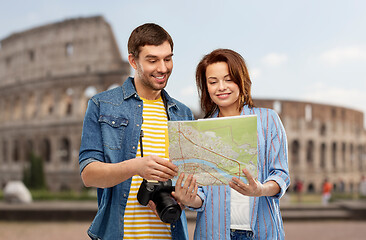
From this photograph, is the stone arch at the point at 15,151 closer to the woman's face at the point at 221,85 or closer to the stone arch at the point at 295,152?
the stone arch at the point at 295,152

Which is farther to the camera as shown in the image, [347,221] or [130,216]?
[347,221]

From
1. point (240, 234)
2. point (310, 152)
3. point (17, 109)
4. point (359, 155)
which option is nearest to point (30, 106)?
point (17, 109)

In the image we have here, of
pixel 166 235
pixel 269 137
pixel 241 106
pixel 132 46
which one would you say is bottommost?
pixel 166 235

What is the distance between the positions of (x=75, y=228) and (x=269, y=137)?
901cm

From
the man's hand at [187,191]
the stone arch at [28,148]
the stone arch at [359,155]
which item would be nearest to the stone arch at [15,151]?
the stone arch at [28,148]

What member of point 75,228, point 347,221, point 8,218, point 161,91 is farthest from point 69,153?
point 161,91

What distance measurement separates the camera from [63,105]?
26.3 meters

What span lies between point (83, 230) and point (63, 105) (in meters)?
17.9

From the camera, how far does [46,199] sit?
585 inches

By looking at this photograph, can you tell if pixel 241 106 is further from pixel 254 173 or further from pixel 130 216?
pixel 130 216

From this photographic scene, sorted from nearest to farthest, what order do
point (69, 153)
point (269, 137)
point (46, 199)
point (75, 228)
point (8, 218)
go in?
1. point (269, 137)
2. point (75, 228)
3. point (8, 218)
4. point (46, 199)
5. point (69, 153)

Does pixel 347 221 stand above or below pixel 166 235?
below

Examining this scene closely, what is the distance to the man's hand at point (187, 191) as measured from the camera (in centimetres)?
196

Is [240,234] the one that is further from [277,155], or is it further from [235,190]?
[277,155]
